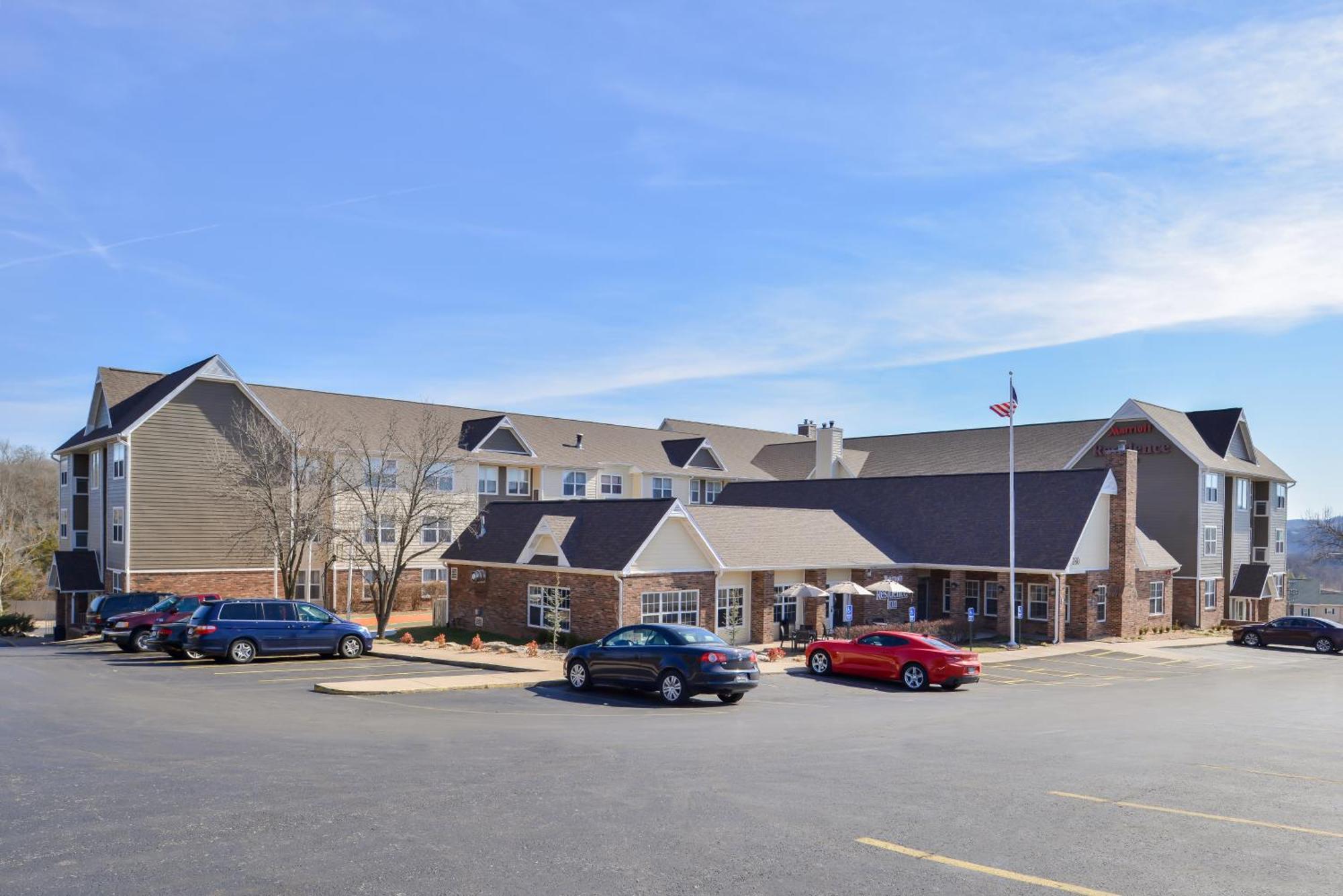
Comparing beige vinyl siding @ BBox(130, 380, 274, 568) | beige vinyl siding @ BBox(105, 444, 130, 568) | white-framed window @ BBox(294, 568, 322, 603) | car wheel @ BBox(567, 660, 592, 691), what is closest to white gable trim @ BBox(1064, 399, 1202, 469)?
white-framed window @ BBox(294, 568, 322, 603)

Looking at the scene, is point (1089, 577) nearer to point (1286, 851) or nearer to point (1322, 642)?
point (1322, 642)

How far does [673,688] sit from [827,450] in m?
43.3

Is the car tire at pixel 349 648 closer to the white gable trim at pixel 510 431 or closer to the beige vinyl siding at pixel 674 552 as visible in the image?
the beige vinyl siding at pixel 674 552

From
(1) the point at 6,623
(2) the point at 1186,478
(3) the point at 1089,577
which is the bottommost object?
(1) the point at 6,623

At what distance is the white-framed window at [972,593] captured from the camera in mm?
41906

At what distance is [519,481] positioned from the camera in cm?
5438

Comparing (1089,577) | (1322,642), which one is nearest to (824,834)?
(1089,577)

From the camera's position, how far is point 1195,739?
17156 millimetres

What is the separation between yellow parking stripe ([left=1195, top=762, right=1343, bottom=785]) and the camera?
13398 mm

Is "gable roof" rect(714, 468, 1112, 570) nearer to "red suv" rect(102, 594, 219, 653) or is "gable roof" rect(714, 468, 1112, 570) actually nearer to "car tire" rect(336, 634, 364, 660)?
"car tire" rect(336, 634, 364, 660)

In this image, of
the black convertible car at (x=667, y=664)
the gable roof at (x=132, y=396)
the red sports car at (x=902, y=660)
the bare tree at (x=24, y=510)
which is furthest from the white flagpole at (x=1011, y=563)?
the bare tree at (x=24, y=510)

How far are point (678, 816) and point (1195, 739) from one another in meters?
11.2

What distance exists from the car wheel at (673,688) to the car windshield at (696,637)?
0.74 meters

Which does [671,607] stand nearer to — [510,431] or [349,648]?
[349,648]
